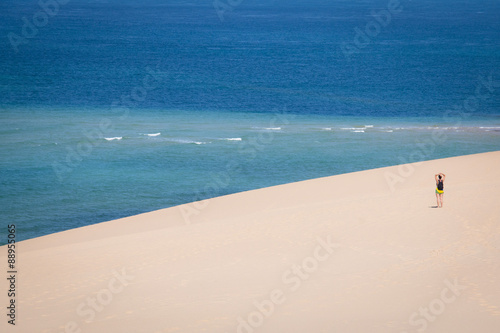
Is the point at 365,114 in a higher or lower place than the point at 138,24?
lower

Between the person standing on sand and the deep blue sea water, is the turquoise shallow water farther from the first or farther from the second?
the person standing on sand

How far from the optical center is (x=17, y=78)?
75.1 meters

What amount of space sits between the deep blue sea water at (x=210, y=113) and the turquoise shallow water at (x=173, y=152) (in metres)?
0.15

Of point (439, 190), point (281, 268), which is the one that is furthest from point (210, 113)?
point (281, 268)

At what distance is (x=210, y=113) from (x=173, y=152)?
1523 cm

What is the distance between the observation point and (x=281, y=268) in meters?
19.8

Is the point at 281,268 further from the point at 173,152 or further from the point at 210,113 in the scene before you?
the point at 210,113

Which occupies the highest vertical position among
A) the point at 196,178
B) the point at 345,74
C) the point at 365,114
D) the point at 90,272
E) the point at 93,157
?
the point at 345,74

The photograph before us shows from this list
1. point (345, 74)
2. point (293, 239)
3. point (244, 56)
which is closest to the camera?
Answer: point (293, 239)

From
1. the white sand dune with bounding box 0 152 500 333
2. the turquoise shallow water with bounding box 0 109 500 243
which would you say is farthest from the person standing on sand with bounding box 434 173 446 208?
the turquoise shallow water with bounding box 0 109 500 243

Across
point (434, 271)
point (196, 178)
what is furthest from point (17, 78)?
point (434, 271)

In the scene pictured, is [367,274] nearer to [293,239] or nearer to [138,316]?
[293,239]

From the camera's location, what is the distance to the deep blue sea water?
37.1 m

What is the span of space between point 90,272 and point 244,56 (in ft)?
268
